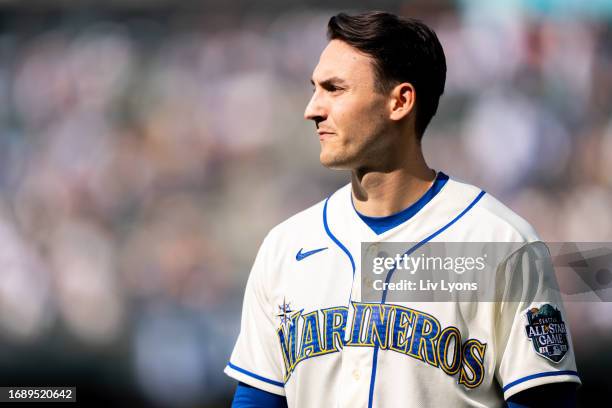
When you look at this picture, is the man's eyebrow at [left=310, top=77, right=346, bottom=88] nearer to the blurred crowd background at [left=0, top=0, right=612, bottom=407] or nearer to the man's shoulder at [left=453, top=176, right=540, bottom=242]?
the man's shoulder at [left=453, top=176, right=540, bottom=242]

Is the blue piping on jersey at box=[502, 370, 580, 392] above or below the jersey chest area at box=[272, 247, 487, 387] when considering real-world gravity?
below

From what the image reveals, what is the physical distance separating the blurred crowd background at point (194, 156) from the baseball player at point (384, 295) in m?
3.20

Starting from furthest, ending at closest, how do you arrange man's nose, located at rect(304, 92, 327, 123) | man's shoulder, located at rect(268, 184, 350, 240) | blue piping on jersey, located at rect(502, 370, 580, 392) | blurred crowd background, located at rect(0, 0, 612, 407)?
blurred crowd background, located at rect(0, 0, 612, 407), man's shoulder, located at rect(268, 184, 350, 240), man's nose, located at rect(304, 92, 327, 123), blue piping on jersey, located at rect(502, 370, 580, 392)

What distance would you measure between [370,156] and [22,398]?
3.94 metres

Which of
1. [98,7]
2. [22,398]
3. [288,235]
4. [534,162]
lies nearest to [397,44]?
[288,235]

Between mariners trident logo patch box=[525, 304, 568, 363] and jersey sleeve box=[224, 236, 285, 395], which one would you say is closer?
mariners trident logo patch box=[525, 304, 568, 363]

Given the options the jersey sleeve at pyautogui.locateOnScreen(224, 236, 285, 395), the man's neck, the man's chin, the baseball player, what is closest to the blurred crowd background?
the jersey sleeve at pyautogui.locateOnScreen(224, 236, 285, 395)

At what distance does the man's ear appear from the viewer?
7.81ft

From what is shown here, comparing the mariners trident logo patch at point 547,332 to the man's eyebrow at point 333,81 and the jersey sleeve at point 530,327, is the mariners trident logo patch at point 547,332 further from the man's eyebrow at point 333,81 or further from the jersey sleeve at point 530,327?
the man's eyebrow at point 333,81

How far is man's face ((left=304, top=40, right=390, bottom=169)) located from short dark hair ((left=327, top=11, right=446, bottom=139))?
29 millimetres

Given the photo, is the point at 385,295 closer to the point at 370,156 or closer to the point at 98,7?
the point at 370,156

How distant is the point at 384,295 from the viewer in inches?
91.9

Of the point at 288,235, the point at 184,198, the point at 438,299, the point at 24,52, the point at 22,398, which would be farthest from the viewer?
the point at 24,52

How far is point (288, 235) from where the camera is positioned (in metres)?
2.50
